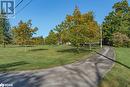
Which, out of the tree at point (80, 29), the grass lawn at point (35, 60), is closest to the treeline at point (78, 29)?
the tree at point (80, 29)

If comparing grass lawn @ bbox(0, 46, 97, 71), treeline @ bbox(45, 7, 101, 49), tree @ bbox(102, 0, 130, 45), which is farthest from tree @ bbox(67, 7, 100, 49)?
tree @ bbox(102, 0, 130, 45)

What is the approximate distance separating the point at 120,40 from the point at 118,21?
9.42 meters

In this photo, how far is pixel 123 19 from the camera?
74.1 m

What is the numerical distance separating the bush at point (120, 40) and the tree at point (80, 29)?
2916 cm

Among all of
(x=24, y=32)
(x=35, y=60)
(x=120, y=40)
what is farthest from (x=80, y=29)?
(x=120, y=40)

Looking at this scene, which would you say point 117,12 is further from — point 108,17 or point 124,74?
point 124,74

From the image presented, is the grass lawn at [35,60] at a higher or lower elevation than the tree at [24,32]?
lower

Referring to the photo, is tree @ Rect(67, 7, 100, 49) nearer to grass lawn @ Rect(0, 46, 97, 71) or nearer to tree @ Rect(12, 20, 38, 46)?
grass lawn @ Rect(0, 46, 97, 71)

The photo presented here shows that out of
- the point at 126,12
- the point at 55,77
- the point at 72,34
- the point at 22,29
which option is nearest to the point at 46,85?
the point at 55,77

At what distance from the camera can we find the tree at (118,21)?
2820 inches

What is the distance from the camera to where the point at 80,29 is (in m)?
36.0

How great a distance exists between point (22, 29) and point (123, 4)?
41118mm

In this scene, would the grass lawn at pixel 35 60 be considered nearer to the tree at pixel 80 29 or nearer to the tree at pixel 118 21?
the tree at pixel 80 29

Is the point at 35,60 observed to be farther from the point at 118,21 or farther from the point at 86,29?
the point at 118,21
